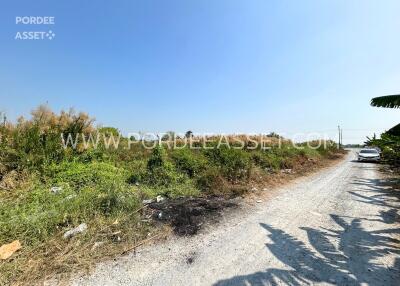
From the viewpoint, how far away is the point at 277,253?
15.0 ft

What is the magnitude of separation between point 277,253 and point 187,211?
8.49 feet

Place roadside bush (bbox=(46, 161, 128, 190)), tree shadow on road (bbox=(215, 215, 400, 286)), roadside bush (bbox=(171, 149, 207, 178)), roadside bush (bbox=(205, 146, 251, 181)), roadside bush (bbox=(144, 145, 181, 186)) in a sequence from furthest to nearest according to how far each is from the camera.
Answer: roadside bush (bbox=(171, 149, 207, 178)) < roadside bush (bbox=(205, 146, 251, 181)) < roadside bush (bbox=(144, 145, 181, 186)) < roadside bush (bbox=(46, 161, 128, 190)) < tree shadow on road (bbox=(215, 215, 400, 286))

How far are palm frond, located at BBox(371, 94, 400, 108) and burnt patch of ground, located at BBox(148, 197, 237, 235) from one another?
13.4 ft

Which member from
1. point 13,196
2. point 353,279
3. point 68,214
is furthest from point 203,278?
point 13,196

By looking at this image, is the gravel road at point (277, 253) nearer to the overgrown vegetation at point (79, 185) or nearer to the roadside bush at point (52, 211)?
the overgrown vegetation at point (79, 185)

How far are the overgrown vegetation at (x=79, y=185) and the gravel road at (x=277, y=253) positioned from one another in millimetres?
785

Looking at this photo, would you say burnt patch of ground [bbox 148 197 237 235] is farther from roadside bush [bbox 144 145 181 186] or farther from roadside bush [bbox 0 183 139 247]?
roadside bush [bbox 144 145 181 186]

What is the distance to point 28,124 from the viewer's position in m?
10.4

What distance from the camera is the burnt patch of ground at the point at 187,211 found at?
5.87 metres

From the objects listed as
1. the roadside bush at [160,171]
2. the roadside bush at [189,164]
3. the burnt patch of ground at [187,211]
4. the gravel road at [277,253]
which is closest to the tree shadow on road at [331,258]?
the gravel road at [277,253]

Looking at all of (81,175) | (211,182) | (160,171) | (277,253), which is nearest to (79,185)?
(81,175)

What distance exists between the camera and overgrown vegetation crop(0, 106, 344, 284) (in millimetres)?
4551

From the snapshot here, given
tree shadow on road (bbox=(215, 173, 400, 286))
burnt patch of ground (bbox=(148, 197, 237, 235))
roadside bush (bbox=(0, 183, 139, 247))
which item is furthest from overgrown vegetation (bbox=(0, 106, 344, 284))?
tree shadow on road (bbox=(215, 173, 400, 286))

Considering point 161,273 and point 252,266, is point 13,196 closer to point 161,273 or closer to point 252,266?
point 161,273
